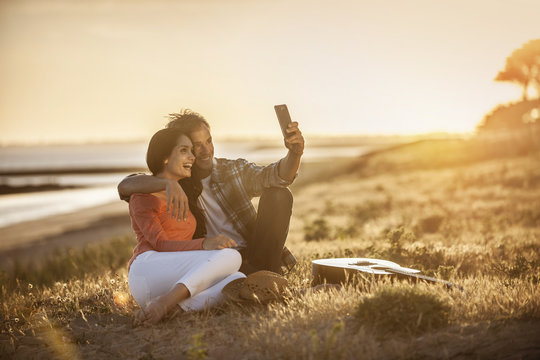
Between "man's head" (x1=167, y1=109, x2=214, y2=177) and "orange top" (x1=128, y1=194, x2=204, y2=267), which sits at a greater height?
"man's head" (x1=167, y1=109, x2=214, y2=177)

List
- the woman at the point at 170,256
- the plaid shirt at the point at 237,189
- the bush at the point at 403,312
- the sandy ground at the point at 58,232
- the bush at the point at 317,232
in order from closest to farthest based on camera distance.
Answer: the bush at the point at 403,312, the woman at the point at 170,256, the plaid shirt at the point at 237,189, the bush at the point at 317,232, the sandy ground at the point at 58,232

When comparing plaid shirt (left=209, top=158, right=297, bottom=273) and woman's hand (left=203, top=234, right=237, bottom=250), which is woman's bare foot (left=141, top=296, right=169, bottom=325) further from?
plaid shirt (left=209, top=158, right=297, bottom=273)

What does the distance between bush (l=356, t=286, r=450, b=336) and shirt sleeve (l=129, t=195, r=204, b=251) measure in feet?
5.41

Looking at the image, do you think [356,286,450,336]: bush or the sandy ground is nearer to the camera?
[356,286,450,336]: bush

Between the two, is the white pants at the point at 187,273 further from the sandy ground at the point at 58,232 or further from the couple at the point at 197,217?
the sandy ground at the point at 58,232

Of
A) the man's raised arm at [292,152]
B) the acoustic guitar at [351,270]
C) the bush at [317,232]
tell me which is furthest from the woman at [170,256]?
the bush at [317,232]

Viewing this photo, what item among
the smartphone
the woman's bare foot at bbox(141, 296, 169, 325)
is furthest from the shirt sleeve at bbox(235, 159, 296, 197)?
the woman's bare foot at bbox(141, 296, 169, 325)

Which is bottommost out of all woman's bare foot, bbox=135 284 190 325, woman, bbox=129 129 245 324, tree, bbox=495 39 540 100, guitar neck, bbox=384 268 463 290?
guitar neck, bbox=384 268 463 290

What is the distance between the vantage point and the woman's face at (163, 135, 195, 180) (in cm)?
511

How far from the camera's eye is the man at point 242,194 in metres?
5.39

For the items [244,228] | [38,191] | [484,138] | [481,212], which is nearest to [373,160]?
[484,138]

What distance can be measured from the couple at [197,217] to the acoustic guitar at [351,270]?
380 mm

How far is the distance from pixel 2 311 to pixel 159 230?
237 cm

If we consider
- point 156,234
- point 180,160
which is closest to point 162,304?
point 156,234
